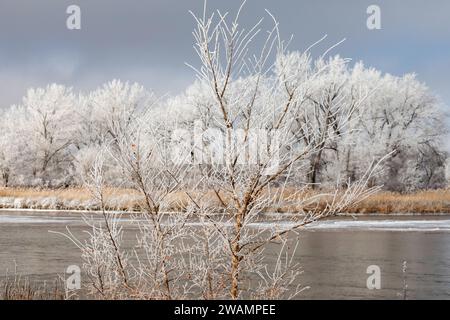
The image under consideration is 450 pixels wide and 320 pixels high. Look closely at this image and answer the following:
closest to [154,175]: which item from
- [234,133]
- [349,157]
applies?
[234,133]

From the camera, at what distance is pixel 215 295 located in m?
6.33

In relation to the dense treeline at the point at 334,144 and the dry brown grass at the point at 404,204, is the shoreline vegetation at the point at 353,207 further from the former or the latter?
the dense treeline at the point at 334,144

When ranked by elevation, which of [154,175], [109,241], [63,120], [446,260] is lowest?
[446,260]

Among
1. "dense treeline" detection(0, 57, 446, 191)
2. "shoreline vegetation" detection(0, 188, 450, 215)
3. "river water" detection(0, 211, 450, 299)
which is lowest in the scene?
"river water" detection(0, 211, 450, 299)

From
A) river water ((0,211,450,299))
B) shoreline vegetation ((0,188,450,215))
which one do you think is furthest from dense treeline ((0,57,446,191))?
river water ((0,211,450,299))

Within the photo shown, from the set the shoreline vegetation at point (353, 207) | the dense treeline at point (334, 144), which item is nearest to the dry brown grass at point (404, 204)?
the shoreline vegetation at point (353, 207)

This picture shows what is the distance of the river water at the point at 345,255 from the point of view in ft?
35.4

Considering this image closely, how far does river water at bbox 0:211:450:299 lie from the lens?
10805mm

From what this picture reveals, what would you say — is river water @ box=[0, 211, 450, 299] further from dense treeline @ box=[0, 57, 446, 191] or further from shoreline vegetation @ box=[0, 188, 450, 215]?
dense treeline @ box=[0, 57, 446, 191]

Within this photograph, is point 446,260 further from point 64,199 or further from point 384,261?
point 64,199

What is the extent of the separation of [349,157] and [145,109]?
32331mm

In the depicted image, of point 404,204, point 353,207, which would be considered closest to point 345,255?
point 353,207

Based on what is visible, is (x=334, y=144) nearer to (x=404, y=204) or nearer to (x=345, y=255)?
(x=404, y=204)

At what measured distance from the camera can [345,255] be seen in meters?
14.7
